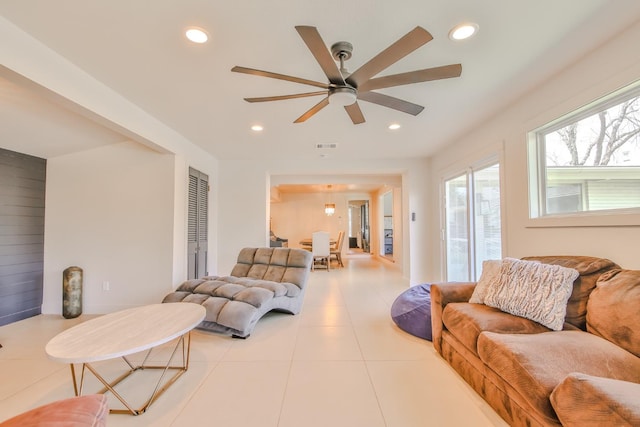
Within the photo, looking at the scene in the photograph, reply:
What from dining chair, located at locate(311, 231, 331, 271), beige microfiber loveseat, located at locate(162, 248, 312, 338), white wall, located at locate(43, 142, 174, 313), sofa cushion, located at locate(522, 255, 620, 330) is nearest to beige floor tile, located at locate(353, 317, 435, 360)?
beige microfiber loveseat, located at locate(162, 248, 312, 338)

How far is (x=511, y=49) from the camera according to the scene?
208 centimetres

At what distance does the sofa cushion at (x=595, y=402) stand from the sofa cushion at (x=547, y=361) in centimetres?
12

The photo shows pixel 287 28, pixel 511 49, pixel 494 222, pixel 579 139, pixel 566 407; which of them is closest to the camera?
pixel 566 407

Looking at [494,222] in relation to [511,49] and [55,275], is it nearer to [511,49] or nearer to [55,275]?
[511,49]

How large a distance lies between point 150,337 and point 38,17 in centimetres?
217

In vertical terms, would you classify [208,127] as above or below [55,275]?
above

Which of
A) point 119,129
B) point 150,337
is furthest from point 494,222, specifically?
point 119,129

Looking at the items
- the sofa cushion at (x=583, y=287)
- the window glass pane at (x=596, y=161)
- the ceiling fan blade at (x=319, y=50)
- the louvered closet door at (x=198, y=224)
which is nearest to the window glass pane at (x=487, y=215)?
the window glass pane at (x=596, y=161)

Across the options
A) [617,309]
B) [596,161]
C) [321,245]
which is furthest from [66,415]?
[321,245]

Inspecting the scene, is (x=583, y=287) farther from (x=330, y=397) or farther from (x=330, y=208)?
(x=330, y=208)

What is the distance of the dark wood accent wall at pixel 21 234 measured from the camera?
3221 millimetres

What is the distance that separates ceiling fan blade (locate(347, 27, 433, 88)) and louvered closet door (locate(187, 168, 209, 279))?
3355 millimetres

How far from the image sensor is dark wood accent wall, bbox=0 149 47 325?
322 centimetres

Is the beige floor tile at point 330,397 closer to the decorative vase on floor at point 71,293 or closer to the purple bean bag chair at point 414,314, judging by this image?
the purple bean bag chair at point 414,314
